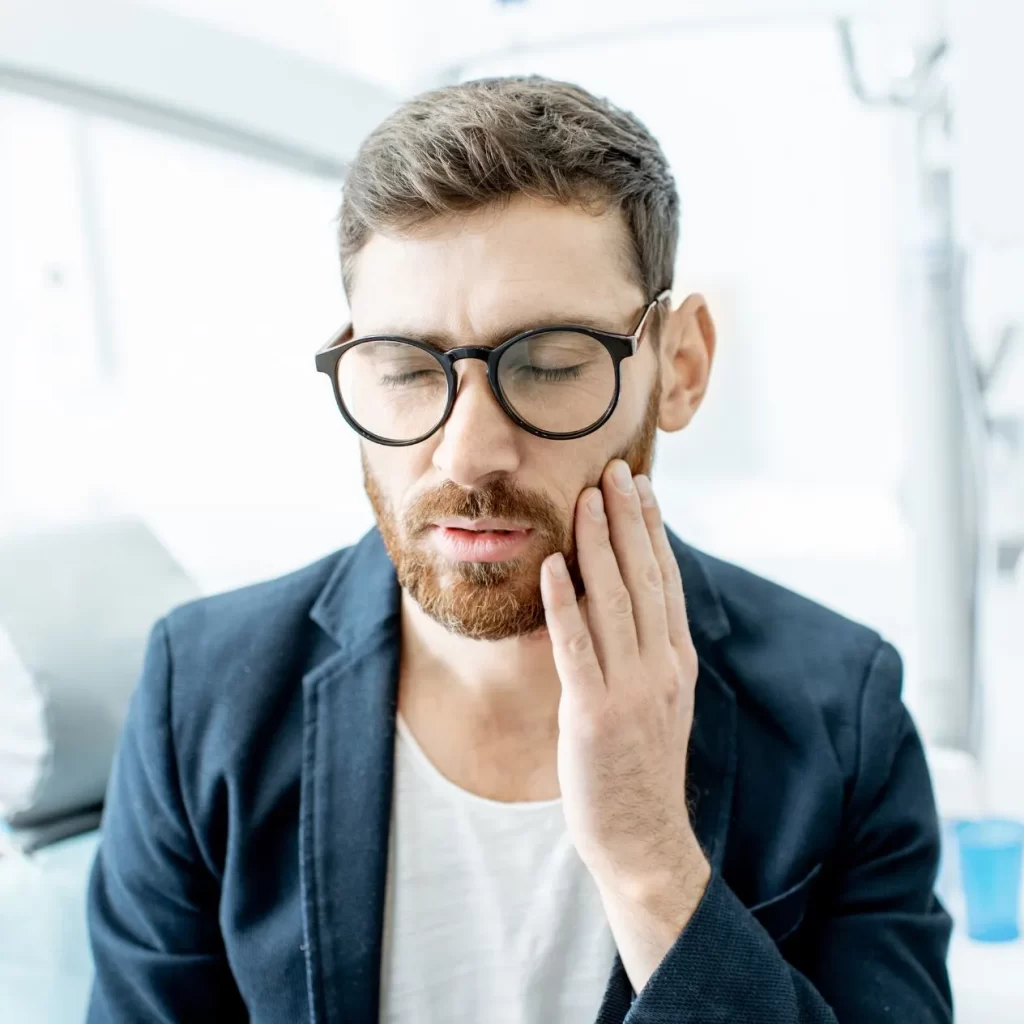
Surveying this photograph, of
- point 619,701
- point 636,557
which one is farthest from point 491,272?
point 619,701

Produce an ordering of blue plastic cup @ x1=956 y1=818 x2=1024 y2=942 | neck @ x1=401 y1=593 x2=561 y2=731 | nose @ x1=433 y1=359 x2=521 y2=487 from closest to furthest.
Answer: nose @ x1=433 y1=359 x2=521 y2=487, neck @ x1=401 y1=593 x2=561 y2=731, blue plastic cup @ x1=956 y1=818 x2=1024 y2=942

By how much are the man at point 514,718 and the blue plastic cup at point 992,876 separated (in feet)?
1.11

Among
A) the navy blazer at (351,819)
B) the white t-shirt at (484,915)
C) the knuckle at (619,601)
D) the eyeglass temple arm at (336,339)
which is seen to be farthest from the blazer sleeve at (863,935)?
the eyeglass temple arm at (336,339)

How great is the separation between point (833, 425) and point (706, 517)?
492 millimetres

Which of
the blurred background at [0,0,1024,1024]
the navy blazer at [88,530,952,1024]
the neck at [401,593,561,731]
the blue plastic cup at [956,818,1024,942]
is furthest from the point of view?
the blue plastic cup at [956,818,1024,942]

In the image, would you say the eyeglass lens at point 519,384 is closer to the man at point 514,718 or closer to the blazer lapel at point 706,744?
the man at point 514,718

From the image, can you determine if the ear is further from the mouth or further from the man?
the mouth

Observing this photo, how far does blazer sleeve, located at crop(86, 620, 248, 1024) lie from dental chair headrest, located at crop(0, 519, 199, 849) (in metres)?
0.16

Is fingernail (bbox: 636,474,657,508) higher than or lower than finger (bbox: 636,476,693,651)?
higher

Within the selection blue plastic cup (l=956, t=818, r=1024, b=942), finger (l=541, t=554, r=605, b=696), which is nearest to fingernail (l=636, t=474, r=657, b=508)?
finger (l=541, t=554, r=605, b=696)

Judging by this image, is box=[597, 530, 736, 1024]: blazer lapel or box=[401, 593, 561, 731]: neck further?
box=[401, 593, 561, 731]: neck

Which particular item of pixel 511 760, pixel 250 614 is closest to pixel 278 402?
pixel 250 614

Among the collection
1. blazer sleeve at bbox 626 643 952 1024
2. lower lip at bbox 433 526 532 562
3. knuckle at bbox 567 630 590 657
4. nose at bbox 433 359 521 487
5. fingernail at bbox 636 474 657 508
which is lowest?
blazer sleeve at bbox 626 643 952 1024

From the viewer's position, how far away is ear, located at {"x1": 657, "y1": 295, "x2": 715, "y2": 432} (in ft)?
4.03
